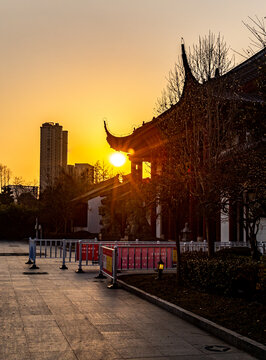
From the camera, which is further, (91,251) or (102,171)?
(102,171)

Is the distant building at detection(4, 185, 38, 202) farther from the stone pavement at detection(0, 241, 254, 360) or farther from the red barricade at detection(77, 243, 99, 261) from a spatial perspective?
the stone pavement at detection(0, 241, 254, 360)

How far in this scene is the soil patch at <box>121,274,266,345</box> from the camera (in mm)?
7812

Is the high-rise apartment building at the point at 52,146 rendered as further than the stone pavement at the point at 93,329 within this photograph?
Yes

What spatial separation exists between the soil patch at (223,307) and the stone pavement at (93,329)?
1.36ft

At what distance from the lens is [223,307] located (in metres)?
9.42

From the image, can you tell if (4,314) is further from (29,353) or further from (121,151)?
(121,151)

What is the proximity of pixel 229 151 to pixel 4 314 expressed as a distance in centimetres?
748

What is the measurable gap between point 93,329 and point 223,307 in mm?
2666

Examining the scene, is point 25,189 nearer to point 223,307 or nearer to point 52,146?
point 52,146

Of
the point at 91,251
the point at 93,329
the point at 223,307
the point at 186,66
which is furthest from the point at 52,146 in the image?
the point at 93,329

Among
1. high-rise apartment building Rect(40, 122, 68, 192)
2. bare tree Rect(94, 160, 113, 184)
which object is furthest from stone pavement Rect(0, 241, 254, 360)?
high-rise apartment building Rect(40, 122, 68, 192)

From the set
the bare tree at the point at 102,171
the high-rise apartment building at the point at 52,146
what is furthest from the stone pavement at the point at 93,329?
the high-rise apartment building at the point at 52,146

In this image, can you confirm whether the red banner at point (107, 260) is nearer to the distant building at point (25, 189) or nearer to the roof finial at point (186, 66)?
the roof finial at point (186, 66)

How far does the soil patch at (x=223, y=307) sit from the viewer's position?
7812 millimetres
